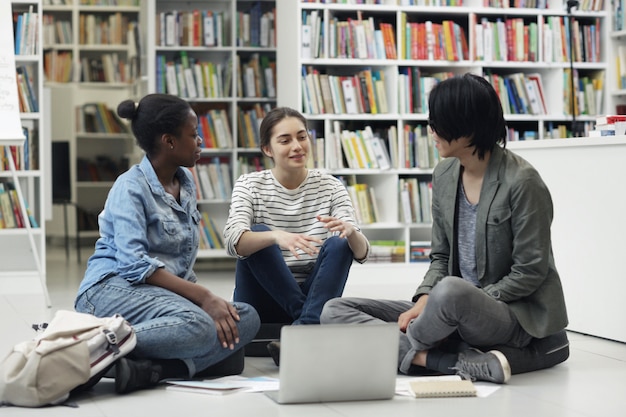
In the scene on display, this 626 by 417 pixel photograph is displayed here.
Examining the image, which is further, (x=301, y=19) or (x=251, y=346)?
(x=301, y=19)

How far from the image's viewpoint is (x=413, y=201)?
6.01 metres

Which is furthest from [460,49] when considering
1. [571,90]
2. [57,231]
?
[57,231]

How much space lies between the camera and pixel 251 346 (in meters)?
3.34

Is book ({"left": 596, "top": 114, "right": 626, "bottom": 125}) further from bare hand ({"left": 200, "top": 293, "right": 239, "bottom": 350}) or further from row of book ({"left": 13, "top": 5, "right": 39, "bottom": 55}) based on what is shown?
row of book ({"left": 13, "top": 5, "right": 39, "bottom": 55})

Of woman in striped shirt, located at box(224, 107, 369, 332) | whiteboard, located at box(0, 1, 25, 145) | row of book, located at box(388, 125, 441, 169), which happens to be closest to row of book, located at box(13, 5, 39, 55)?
whiteboard, located at box(0, 1, 25, 145)

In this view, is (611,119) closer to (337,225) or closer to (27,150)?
(337,225)

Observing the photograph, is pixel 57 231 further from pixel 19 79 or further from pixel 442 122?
pixel 442 122

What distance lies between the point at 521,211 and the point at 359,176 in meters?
3.37

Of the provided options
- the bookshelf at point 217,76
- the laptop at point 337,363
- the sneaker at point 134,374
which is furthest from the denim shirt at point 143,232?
the bookshelf at point 217,76

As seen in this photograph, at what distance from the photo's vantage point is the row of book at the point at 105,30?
909cm

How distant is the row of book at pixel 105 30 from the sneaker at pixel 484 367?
22.6 ft

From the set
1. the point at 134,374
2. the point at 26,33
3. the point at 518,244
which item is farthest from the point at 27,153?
the point at 518,244

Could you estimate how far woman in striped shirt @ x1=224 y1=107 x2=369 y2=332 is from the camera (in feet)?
10.2

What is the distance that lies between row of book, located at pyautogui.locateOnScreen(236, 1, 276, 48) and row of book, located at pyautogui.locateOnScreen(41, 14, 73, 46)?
3.12 metres
